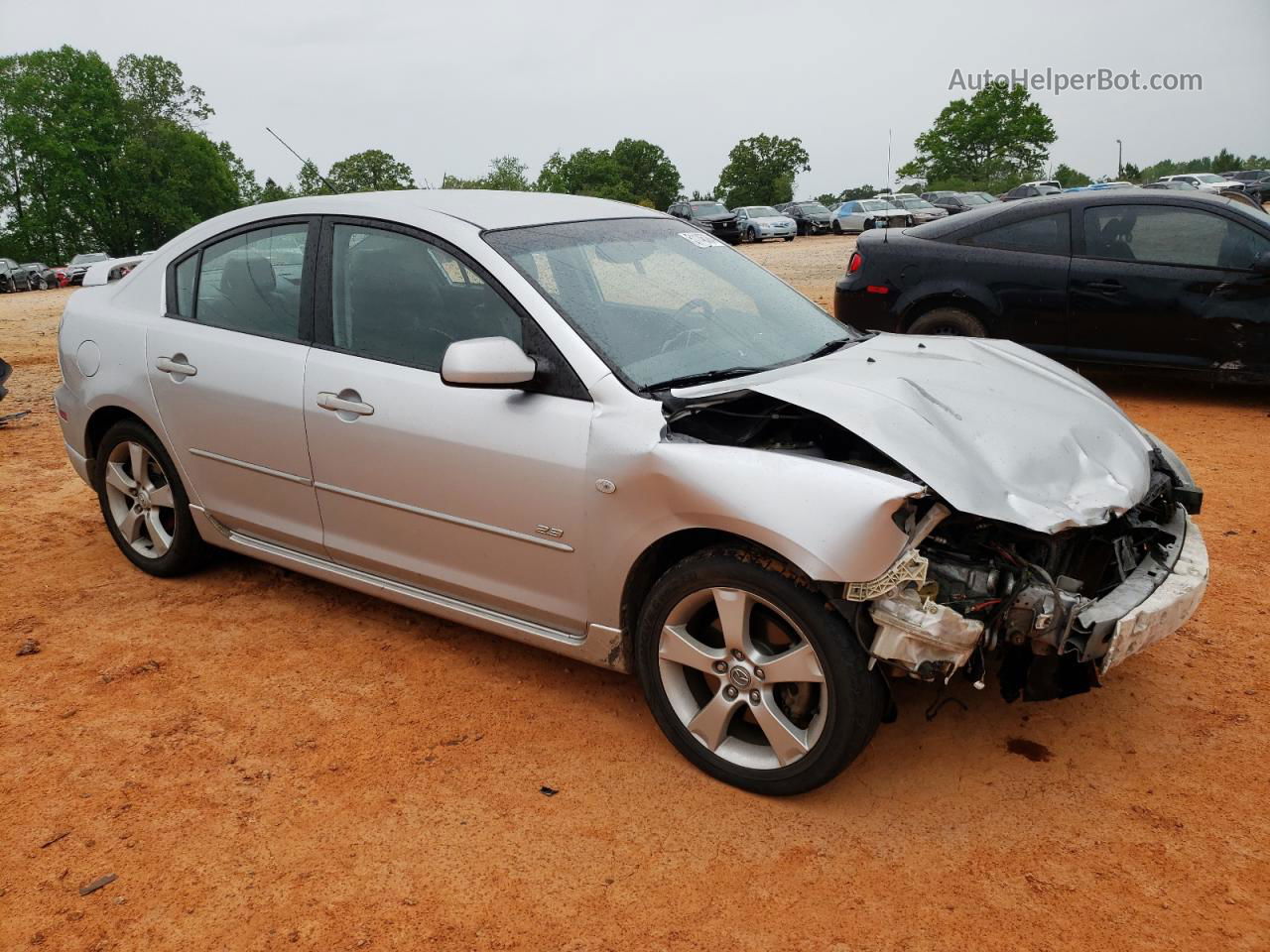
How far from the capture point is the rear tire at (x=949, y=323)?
26.3 ft

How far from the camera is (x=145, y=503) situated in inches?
189

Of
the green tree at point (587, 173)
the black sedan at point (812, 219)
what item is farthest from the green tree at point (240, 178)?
the black sedan at point (812, 219)

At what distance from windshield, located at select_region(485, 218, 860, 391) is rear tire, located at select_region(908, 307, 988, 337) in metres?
4.22

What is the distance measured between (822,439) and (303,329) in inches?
80.8

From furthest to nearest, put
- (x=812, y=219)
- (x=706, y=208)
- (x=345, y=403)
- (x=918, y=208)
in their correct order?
(x=812, y=219), (x=918, y=208), (x=706, y=208), (x=345, y=403)

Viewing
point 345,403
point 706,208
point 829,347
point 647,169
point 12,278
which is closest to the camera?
point 345,403

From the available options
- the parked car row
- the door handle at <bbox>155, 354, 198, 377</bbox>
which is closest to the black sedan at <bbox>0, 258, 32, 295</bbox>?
the parked car row

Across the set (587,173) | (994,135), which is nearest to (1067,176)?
(994,135)

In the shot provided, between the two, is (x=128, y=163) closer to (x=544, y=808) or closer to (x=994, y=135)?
(x=994, y=135)

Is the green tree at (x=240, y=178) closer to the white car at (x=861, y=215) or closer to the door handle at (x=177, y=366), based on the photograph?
the white car at (x=861, y=215)

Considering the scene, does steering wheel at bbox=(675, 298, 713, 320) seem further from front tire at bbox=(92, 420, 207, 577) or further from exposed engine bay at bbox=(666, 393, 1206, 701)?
front tire at bbox=(92, 420, 207, 577)

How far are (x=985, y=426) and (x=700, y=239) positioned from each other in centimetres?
164

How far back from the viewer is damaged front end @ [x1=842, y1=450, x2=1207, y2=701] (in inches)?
108

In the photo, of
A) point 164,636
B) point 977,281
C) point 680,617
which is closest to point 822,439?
point 680,617
